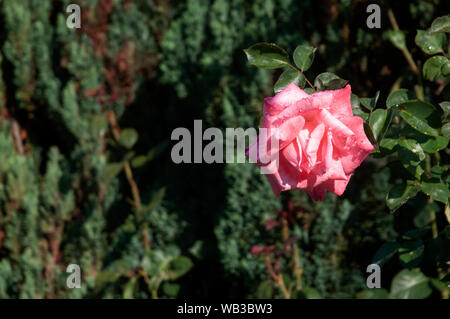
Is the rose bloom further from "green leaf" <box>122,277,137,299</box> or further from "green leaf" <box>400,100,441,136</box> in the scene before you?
"green leaf" <box>122,277,137,299</box>

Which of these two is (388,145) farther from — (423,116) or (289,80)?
(289,80)

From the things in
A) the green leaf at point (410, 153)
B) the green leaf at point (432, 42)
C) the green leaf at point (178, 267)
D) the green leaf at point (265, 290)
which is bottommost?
the green leaf at point (265, 290)

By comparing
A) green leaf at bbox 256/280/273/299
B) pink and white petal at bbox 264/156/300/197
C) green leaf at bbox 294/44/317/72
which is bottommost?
green leaf at bbox 256/280/273/299

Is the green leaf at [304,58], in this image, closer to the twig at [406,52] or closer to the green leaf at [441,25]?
the green leaf at [441,25]

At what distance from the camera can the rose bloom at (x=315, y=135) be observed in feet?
3.22

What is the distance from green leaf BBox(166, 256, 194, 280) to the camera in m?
2.24

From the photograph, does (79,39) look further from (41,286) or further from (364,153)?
(364,153)

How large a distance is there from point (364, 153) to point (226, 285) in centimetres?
167

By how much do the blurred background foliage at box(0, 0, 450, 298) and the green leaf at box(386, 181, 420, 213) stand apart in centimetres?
75

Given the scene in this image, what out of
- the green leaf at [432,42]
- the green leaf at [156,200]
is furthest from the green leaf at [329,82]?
the green leaf at [156,200]

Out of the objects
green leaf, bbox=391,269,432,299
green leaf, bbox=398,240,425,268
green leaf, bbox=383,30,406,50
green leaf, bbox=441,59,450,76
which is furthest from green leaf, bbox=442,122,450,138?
green leaf, bbox=383,30,406,50

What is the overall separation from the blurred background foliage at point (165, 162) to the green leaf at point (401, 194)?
0.75 metres
